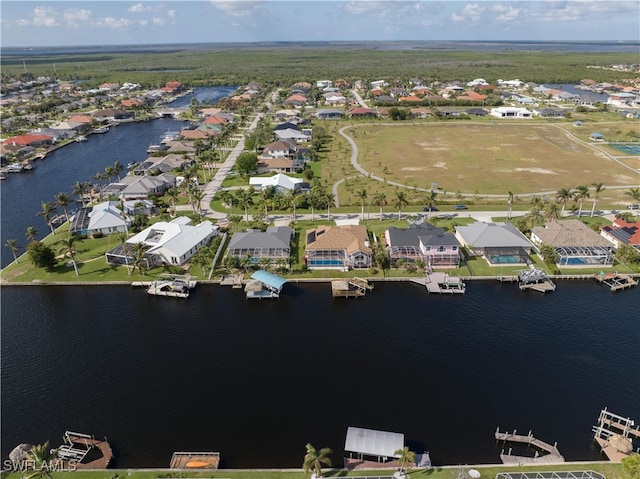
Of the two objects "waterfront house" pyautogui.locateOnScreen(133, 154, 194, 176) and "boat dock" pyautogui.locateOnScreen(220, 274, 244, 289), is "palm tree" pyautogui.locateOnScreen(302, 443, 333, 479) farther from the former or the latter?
"waterfront house" pyautogui.locateOnScreen(133, 154, 194, 176)

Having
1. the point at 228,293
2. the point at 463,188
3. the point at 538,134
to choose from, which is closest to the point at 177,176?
the point at 228,293

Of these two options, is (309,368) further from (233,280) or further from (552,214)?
(552,214)

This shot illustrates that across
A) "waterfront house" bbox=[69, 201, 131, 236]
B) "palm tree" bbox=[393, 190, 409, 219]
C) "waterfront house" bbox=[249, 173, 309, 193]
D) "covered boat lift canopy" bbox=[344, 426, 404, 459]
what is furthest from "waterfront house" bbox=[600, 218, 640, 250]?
"waterfront house" bbox=[69, 201, 131, 236]

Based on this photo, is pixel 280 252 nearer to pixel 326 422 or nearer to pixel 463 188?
pixel 326 422

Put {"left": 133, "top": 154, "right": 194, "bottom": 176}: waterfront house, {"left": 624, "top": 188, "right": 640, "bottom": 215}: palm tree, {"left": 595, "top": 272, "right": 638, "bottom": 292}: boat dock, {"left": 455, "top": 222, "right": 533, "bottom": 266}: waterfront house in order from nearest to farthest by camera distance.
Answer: {"left": 595, "top": 272, "right": 638, "bottom": 292}: boat dock
{"left": 455, "top": 222, "right": 533, "bottom": 266}: waterfront house
{"left": 624, "top": 188, "right": 640, "bottom": 215}: palm tree
{"left": 133, "top": 154, "right": 194, "bottom": 176}: waterfront house

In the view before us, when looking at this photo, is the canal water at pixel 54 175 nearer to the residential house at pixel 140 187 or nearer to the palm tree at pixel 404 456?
the residential house at pixel 140 187

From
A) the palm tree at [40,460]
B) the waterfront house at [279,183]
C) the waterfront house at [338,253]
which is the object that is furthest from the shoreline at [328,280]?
the waterfront house at [279,183]
